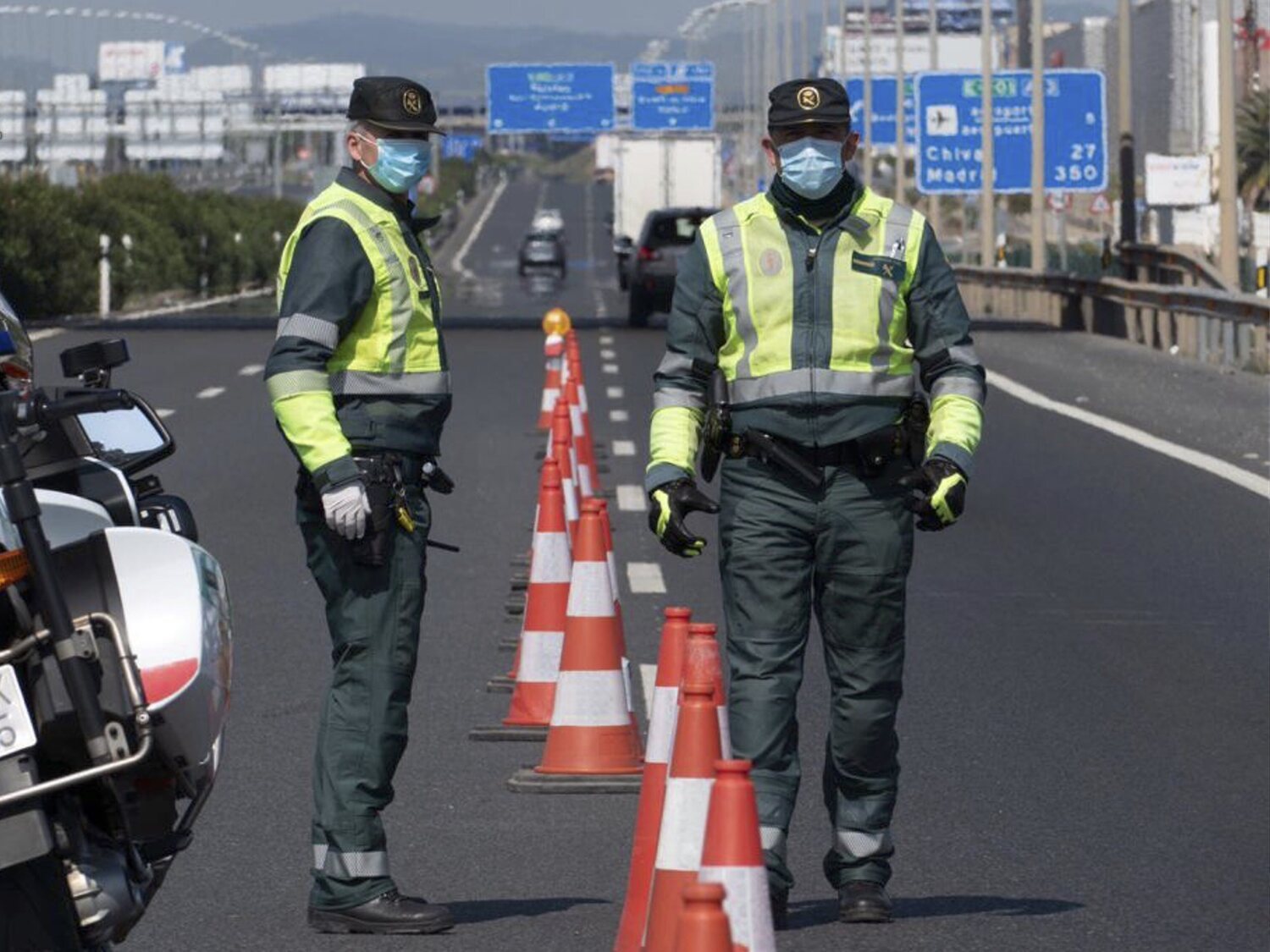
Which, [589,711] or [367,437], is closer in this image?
[367,437]

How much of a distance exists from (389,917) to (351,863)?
0.16m

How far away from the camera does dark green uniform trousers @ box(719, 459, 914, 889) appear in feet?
23.4

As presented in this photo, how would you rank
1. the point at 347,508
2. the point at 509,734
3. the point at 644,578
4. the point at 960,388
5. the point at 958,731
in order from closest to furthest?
the point at 347,508 < the point at 960,388 < the point at 509,734 < the point at 958,731 < the point at 644,578

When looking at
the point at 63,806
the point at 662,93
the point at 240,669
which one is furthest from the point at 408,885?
the point at 662,93

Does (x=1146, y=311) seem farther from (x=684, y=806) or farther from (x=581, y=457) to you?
(x=684, y=806)

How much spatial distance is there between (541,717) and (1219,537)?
667cm

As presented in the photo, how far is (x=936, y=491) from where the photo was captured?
7.05 meters

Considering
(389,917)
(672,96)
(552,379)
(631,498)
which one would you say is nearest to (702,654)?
(389,917)

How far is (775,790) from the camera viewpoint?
23.3ft

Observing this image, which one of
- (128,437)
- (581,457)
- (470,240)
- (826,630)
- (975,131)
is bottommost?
(581,457)

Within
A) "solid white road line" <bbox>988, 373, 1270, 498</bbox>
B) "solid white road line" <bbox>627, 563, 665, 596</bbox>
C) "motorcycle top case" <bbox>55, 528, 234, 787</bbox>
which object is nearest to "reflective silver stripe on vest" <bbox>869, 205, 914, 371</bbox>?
"motorcycle top case" <bbox>55, 528, 234, 787</bbox>

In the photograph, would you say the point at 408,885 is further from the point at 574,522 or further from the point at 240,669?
the point at 574,522

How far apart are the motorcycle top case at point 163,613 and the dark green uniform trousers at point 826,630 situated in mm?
2037

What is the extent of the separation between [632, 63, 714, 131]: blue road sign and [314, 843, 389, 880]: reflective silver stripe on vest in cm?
9910
